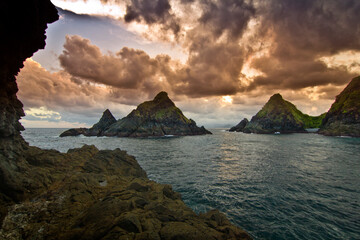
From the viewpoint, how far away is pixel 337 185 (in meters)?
20.1

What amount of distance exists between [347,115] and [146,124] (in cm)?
16851

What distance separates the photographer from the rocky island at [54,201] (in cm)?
735

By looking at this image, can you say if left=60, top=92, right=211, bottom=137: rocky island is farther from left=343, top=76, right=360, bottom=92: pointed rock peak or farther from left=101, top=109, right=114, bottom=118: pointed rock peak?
left=343, top=76, right=360, bottom=92: pointed rock peak

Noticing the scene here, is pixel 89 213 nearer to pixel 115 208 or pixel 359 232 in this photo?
pixel 115 208

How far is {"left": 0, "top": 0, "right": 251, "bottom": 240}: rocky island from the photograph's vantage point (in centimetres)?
735

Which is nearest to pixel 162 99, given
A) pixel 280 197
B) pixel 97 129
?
pixel 97 129

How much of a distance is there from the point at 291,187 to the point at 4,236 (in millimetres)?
26363

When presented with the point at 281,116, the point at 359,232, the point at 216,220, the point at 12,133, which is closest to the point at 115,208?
the point at 216,220

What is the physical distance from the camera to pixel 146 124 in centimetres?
14075

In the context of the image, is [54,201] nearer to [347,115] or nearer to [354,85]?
[347,115]

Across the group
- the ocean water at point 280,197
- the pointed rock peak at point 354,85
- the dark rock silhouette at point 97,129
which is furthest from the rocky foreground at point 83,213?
the pointed rock peak at point 354,85

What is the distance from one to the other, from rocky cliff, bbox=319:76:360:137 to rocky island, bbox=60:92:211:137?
11057cm

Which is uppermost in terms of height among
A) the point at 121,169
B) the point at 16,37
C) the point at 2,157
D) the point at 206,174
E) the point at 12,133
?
the point at 16,37

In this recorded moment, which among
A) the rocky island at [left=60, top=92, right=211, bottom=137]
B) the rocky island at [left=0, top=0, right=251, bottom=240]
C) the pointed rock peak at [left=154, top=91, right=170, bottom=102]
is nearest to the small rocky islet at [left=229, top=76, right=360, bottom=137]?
the rocky island at [left=60, top=92, right=211, bottom=137]
